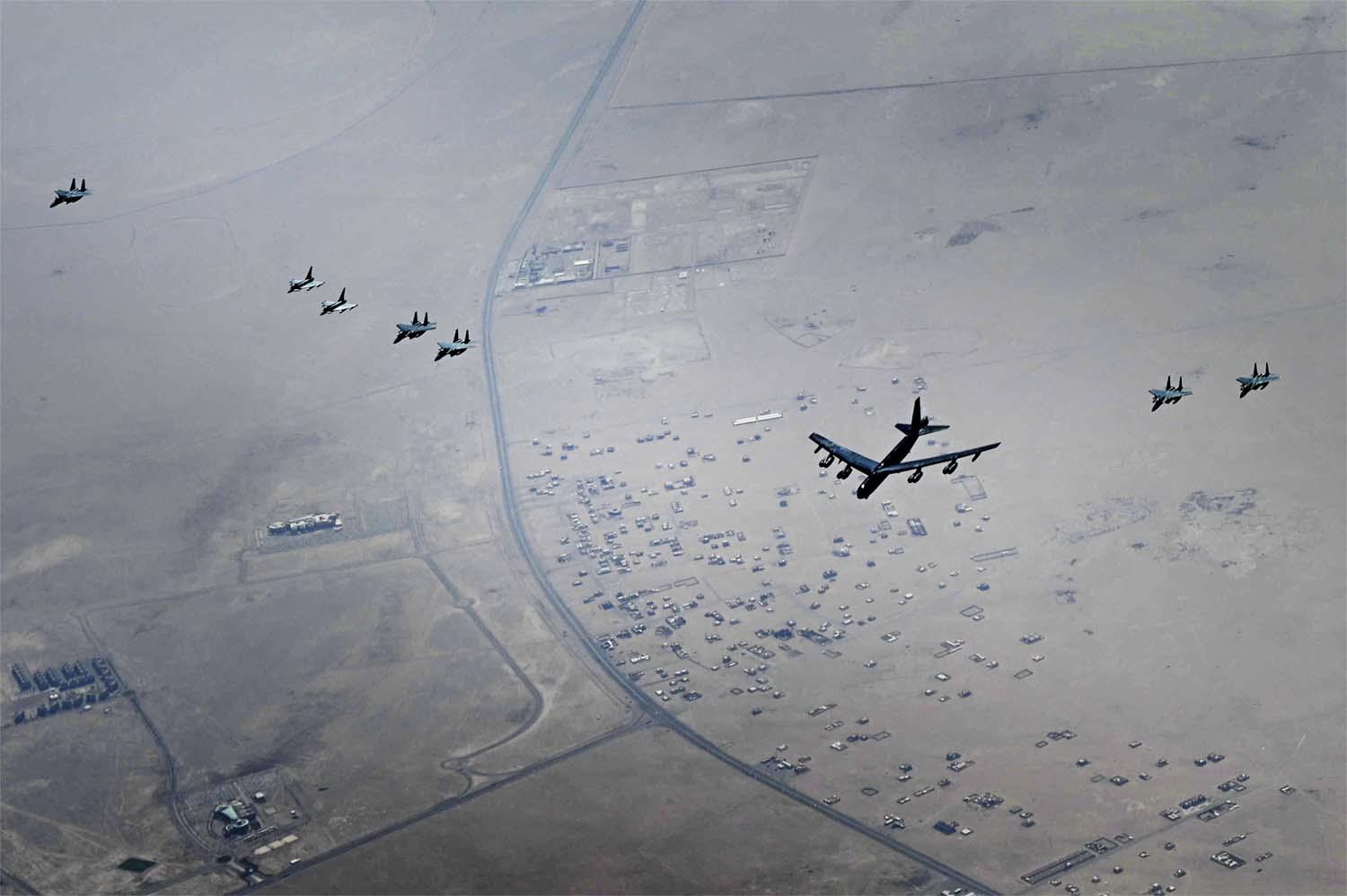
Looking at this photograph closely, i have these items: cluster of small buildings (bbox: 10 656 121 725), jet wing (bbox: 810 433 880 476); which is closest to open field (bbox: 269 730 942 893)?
cluster of small buildings (bbox: 10 656 121 725)

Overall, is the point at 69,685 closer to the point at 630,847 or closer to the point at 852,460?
the point at 630,847

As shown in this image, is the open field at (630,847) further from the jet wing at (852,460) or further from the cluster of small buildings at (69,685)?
the jet wing at (852,460)

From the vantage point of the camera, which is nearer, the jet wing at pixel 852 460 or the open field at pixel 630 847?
the jet wing at pixel 852 460

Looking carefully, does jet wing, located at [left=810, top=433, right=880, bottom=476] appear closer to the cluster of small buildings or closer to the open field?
the open field

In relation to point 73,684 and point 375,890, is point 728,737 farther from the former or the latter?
point 73,684

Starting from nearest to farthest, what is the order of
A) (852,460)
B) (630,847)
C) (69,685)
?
1. (852,460)
2. (630,847)
3. (69,685)

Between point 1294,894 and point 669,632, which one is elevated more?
point 669,632

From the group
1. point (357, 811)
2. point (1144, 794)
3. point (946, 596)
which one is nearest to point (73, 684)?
point (357, 811)

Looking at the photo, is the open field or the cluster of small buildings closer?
the open field

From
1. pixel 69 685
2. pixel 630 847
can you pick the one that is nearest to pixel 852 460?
pixel 630 847

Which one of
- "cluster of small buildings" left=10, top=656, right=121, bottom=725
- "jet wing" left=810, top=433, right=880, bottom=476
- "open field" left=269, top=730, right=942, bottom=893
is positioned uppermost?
"jet wing" left=810, top=433, right=880, bottom=476

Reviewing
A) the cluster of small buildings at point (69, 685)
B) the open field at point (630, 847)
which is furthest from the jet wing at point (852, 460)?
the cluster of small buildings at point (69, 685)
